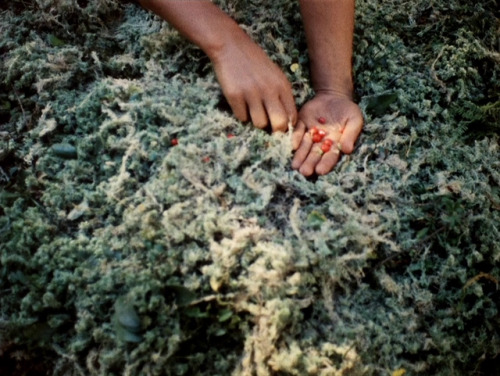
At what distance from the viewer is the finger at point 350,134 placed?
1.82 meters

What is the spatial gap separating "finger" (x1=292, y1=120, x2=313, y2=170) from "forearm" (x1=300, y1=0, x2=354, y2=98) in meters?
0.23

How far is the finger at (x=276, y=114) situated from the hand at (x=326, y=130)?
63mm

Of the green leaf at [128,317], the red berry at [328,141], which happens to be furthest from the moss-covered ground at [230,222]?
the red berry at [328,141]

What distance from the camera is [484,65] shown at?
6.93 feet

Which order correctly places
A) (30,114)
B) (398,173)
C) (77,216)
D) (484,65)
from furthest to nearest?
(484,65)
(30,114)
(398,173)
(77,216)

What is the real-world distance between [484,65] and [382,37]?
1.50 feet

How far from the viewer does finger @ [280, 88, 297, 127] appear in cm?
182

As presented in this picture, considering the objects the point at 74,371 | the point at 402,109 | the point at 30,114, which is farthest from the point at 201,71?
the point at 74,371

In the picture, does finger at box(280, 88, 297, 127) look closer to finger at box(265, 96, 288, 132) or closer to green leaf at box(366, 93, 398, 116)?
finger at box(265, 96, 288, 132)

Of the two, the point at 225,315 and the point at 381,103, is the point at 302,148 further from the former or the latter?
the point at 225,315

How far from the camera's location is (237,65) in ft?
5.90

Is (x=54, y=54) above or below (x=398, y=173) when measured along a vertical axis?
above

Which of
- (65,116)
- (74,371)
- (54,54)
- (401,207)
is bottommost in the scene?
(74,371)

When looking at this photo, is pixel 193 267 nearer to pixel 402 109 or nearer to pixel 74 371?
pixel 74 371
